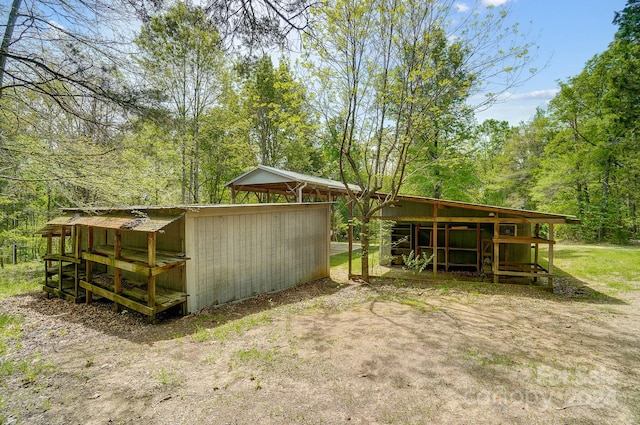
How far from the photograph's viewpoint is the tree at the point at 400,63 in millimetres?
6582

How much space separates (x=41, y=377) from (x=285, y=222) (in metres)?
5.29

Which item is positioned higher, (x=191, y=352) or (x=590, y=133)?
(x=590, y=133)

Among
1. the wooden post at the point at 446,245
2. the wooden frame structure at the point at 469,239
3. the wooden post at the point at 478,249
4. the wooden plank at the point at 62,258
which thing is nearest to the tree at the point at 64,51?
the wooden plank at the point at 62,258

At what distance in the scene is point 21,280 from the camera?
9422mm

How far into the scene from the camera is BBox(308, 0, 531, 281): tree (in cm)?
658

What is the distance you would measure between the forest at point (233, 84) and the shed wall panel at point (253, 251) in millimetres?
1424

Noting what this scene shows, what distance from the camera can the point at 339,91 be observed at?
7.43 meters

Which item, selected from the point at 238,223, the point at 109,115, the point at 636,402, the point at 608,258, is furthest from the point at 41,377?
the point at 608,258

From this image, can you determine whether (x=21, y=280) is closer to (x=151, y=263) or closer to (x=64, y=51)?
(x=151, y=263)

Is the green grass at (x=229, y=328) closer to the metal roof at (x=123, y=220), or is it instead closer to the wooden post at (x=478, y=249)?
the metal roof at (x=123, y=220)

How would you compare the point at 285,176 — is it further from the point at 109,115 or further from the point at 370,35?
the point at 109,115

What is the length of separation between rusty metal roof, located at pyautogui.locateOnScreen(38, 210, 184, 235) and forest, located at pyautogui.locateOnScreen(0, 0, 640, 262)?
34 centimetres

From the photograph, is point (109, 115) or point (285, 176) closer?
point (109, 115)

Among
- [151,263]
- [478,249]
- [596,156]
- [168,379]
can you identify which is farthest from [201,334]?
[596,156]
